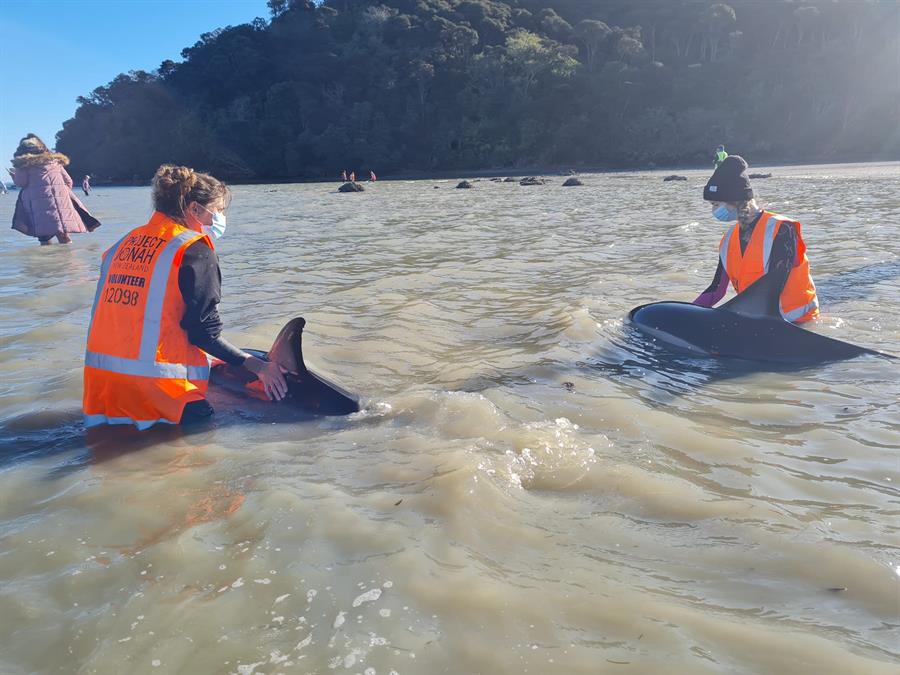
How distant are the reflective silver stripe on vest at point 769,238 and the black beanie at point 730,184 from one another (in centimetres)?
28

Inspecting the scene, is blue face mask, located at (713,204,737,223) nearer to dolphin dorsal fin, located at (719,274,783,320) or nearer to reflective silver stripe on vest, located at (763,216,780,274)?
reflective silver stripe on vest, located at (763,216,780,274)

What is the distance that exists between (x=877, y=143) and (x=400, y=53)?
5191 cm

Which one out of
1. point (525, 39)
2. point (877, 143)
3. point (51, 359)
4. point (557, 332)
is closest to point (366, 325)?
point (557, 332)

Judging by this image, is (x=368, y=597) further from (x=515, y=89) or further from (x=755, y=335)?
(x=515, y=89)

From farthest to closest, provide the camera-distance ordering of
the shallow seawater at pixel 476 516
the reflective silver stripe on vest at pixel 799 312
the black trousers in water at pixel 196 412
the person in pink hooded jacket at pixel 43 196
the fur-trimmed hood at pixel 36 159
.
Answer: the person in pink hooded jacket at pixel 43 196 → the fur-trimmed hood at pixel 36 159 → the reflective silver stripe on vest at pixel 799 312 → the black trousers in water at pixel 196 412 → the shallow seawater at pixel 476 516

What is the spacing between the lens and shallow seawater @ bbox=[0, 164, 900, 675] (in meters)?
2.39

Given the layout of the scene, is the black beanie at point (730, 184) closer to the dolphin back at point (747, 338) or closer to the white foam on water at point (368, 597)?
the dolphin back at point (747, 338)

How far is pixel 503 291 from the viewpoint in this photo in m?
8.99

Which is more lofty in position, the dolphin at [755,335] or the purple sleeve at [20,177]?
the purple sleeve at [20,177]

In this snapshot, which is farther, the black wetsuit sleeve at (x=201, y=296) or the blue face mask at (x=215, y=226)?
the blue face mask at (x=215, y=226)

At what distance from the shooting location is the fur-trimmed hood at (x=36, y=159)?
11.7 meters

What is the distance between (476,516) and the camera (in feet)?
10.7

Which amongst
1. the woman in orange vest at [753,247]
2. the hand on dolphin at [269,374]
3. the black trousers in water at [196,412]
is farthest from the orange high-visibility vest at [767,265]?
the black trousers in water at [196,412]

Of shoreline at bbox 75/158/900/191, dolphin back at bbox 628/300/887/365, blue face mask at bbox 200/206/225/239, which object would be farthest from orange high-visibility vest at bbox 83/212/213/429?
shoreline at bbox 75/158/900/191
